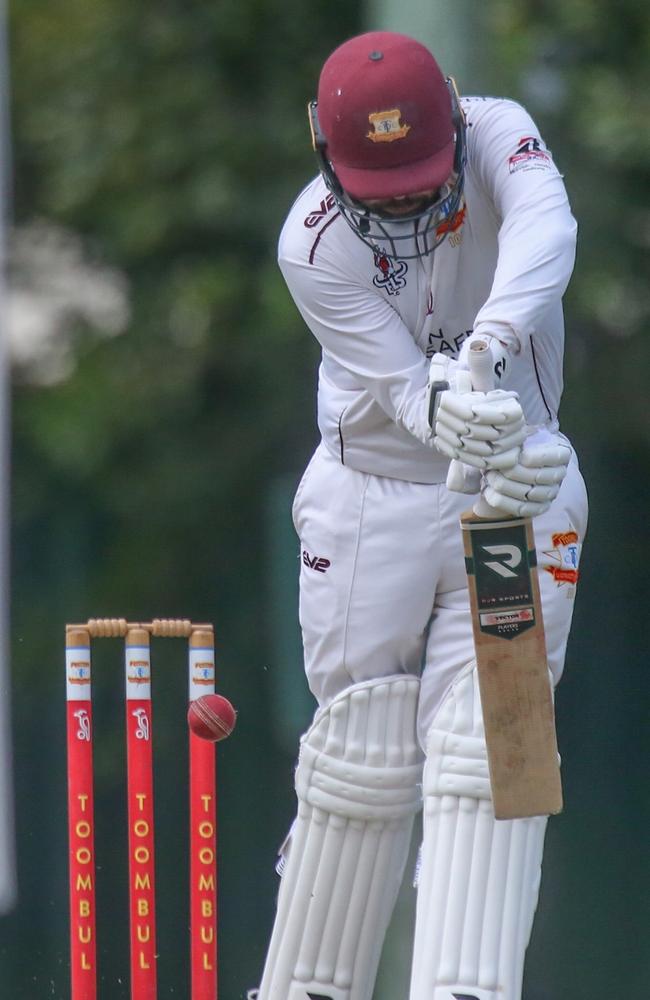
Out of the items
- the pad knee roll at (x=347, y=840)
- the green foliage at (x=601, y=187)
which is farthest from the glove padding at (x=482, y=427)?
the green foliage at (x=601, y=187)

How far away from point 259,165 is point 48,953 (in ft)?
8.97

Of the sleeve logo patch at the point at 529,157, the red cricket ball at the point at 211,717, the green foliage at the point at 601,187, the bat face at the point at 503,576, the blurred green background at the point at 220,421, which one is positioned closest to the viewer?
the bat face at the point at 503,576

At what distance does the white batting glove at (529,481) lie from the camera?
96.2 inches

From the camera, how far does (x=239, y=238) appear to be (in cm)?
620

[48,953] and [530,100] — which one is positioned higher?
[530,100]

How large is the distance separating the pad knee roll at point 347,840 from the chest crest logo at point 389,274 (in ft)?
1.96

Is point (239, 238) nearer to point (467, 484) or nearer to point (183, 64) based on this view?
point (183, 64)

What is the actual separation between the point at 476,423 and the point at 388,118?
464mm

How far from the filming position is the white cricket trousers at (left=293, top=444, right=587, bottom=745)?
2.72 meters

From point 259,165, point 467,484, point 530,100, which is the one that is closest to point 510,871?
point 467,484

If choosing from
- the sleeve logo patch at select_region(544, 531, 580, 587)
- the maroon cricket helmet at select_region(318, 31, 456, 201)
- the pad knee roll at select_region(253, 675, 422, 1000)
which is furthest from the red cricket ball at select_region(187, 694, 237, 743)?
the maroon cricket helmet at select_region(318, 31, 456, 201)

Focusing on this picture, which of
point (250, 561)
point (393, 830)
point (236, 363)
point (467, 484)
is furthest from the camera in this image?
point (236, 363)

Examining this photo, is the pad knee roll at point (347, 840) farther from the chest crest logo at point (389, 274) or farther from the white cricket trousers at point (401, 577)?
the chest crest logo at point (389, 274)

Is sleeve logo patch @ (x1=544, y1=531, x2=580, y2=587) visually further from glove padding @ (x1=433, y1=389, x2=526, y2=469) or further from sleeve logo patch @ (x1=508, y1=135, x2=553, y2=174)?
sleeve logo patch @ (x1=508, y1=135, x2=553, y2=174)
